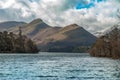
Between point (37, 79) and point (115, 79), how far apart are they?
1467 cm

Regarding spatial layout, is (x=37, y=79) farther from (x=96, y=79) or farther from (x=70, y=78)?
(x=96, y=79)

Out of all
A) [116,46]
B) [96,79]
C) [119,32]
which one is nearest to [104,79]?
[96,79]

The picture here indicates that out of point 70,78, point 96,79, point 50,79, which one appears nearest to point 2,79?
point 50,79

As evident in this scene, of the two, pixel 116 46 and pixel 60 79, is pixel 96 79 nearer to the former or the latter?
pixel 60 79

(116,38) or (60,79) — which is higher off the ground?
(116,38)

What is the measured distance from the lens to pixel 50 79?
60.2m

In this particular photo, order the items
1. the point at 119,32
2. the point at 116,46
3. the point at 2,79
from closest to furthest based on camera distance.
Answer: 1. the point at 2,79
2. the point at 116,46
3. the point at 119,32

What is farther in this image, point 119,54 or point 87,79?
point 119,54

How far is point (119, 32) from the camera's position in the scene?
182m

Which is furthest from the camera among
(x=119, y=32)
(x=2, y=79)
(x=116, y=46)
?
(x=119, y=32)

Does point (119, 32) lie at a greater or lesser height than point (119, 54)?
greater

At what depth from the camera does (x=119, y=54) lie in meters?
171

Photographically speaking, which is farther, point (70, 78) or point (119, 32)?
point (119, 32)

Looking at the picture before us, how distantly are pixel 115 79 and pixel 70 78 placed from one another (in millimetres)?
8636
